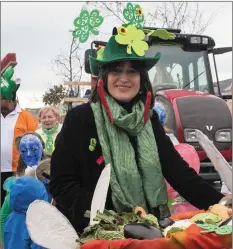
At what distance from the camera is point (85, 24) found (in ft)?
10.6

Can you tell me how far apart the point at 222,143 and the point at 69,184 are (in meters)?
5.37

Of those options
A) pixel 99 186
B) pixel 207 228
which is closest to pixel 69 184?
pixel 99 186

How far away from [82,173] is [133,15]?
1.15 meters

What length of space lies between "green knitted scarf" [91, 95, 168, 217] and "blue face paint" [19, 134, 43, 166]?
216 cm

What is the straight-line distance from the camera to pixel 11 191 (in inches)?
141

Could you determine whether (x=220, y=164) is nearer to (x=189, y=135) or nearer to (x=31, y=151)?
(x=31, y=151)

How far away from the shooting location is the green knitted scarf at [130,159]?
232cm

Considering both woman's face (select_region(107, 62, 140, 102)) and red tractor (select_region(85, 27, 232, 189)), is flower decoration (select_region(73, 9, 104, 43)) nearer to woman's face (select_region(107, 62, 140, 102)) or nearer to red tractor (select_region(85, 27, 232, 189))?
woman's face (select_region(107, 62, 140, 102))

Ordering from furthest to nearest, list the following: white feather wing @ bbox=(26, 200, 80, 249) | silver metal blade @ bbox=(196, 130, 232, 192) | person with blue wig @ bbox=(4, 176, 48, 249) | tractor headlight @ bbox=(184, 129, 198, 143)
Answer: tractor headlight @ bbox=(184, 129, 198, 143) < person with blue wig @ bbox=(4, 176, 48, 249) < white feather wing @ bbox=(26, 200, 80, 249) < silver metal blade @ bbox=(196, 130, 232, 192)

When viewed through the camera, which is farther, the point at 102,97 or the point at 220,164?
the point at 102,97

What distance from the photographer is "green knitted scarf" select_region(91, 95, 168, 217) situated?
2.32 meters

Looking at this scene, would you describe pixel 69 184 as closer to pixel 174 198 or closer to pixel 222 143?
pixel 174 198

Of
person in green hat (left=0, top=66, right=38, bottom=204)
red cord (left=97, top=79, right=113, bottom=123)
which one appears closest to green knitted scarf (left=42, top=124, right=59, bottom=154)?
person in green hat (left=0, top=66, right=38, bottom=204)

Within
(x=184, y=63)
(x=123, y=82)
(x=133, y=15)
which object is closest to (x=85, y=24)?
(x=133, y=15)
